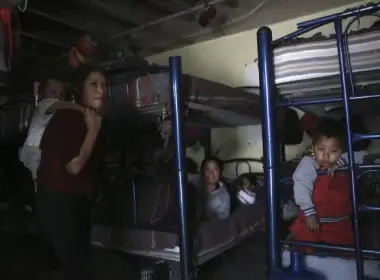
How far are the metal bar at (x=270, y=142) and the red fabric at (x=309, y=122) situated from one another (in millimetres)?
1063

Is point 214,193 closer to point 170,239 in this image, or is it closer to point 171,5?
point 170,239

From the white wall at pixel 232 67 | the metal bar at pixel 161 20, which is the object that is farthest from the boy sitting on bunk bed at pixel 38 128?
the white wall at pixel 232 67

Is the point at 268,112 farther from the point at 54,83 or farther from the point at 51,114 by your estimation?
the point at 54,83

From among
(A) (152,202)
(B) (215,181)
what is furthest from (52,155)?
(B) (215,181)

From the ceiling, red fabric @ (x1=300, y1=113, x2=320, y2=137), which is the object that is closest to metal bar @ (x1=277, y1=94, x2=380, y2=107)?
red fabric @ (x1=300, y1=113, x2=320, y2=137)

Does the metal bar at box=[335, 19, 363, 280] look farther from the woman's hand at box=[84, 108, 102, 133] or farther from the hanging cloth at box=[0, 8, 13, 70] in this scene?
the hanging cloth at box=[0, 8, 13, 70]

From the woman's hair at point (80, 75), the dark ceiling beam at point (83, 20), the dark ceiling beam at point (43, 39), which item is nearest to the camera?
the woman's hair at point (80, 75)

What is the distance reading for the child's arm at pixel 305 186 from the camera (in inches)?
67.9

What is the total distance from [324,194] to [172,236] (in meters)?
0.71

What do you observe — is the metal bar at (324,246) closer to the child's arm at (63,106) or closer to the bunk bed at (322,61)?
the bunk bed at (322,61)

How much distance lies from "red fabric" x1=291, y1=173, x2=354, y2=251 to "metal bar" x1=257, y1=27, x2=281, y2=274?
0.70ft

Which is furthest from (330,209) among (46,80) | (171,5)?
(171,5)

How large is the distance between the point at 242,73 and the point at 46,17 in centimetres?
160

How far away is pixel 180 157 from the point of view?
1.73 m
